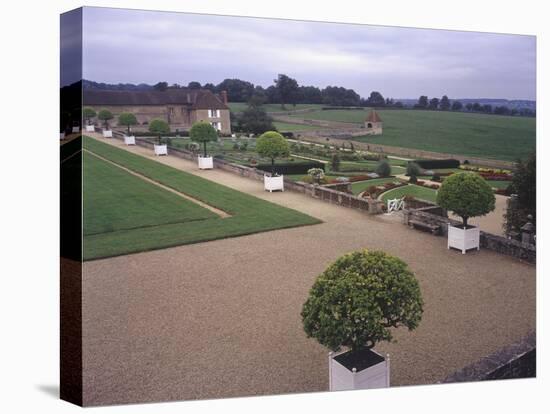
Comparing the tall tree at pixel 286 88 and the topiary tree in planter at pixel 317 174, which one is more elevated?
the tall tree at pixel 286 88

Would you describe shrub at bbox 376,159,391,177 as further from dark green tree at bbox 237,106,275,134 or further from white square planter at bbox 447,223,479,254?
dark green tree at bbox 237,106,275,134

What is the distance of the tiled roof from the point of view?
12.8 m

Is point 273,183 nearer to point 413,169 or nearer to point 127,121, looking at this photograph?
point 413,169

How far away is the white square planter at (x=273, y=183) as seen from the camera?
1760 cm

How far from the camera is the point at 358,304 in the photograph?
1151 cm

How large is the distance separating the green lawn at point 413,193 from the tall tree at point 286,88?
4.12 m

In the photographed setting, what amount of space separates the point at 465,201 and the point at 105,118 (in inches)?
403

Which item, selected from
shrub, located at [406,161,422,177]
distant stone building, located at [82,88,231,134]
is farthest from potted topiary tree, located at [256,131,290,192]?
shrub, located at [406,161,422,177]

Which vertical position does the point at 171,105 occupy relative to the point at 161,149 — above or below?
above

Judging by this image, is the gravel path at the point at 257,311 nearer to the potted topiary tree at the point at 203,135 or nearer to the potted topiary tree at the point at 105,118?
the potted topiary tree at the point at 203,135

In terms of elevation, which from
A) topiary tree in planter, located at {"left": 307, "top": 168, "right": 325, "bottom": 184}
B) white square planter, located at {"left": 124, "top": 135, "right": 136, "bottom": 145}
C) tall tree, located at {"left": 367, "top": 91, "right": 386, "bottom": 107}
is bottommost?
topiary tree in planter, located at {"left": 307, "top": 168, "right": 325, "bottom": 184}

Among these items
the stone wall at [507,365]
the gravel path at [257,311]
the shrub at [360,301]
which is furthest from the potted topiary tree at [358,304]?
the stone wall at [507,365]

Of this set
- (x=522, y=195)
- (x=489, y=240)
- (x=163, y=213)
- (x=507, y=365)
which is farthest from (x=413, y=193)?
(x=163, y=213)

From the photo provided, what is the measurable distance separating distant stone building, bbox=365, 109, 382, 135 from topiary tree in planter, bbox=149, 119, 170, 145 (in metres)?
4.99
